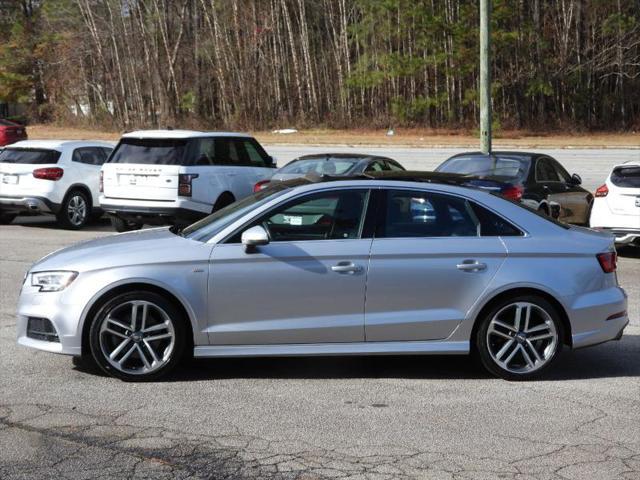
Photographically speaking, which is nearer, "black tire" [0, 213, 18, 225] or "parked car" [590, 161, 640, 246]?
"parked car" [590, 161, 640, 246]

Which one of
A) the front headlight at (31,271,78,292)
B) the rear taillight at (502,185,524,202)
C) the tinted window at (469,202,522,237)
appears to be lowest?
the rear taillight at (502,185,524,202)

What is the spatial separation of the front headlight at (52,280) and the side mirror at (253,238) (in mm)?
1217

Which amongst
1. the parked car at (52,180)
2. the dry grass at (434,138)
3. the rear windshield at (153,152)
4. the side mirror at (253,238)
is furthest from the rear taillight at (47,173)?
the dry grass at (434,138)

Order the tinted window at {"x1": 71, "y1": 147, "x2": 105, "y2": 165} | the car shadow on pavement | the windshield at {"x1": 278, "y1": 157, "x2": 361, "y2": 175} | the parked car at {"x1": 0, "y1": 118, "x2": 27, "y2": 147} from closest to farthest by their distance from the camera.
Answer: the car shadow on pavement
the windshield at {"x1": 278, "y1": 157, "x2": 361, "y2": 175}
the tinted window at {"x1": 71, "y1": 147, "x2": 105, "y2": 165}
the parked car at {"x1": 0, "y1": 118, "x2": 27, "y2": 147}

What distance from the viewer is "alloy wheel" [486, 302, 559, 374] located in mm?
7504

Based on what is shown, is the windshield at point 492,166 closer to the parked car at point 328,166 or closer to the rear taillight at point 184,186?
the parked car at point 328,166

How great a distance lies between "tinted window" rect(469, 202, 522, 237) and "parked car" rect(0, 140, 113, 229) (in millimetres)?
12449

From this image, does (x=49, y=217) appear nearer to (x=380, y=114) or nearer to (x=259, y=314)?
(x=259, y=314)

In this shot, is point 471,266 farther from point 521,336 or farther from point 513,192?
point 513,192

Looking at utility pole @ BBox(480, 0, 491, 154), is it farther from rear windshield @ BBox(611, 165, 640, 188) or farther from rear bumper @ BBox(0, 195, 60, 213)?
rear bumper @ BBox(0, 195, 60, 213)

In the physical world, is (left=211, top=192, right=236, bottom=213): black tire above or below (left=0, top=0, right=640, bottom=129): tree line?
below

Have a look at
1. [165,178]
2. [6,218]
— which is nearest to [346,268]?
[165,178]

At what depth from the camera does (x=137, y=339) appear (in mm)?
7348

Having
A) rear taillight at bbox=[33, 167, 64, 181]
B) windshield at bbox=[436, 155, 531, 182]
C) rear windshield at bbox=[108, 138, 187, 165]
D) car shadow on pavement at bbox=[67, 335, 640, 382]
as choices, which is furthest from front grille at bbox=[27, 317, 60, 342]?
rear taillight at bbox=[33, 167, 64, 181]
